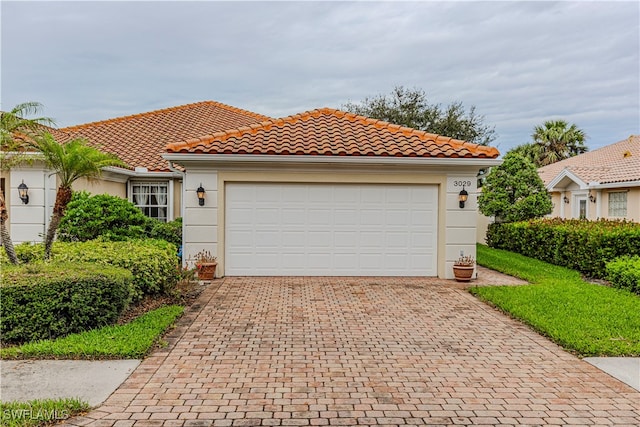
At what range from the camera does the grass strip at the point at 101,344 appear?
5.24 metres

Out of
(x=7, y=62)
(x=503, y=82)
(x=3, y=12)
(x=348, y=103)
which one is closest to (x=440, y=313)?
(x=3, y=12)

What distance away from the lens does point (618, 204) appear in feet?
62.2

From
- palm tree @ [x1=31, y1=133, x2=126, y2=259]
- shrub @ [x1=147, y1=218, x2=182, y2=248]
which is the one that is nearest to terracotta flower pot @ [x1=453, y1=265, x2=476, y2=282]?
shrub @ [x1=147, y1=218, x2=182, y2=248]

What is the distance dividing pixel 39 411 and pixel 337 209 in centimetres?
815

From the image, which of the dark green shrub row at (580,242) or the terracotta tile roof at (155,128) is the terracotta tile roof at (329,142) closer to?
the dark green shrub row at (580,242)

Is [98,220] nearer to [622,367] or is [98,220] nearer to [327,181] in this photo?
[327,181]

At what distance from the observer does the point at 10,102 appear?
765 centimetres

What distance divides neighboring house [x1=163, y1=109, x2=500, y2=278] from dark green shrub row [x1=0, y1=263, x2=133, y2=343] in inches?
180

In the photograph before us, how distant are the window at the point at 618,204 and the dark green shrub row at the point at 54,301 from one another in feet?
65.1

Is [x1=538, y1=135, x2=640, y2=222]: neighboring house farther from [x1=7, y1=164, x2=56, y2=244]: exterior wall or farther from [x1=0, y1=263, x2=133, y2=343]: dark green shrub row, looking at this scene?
[x1=7, y1=164, x2=56, y2=244]: exterior wall

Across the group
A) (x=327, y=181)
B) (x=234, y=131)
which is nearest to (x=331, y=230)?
(x=327, y=181)

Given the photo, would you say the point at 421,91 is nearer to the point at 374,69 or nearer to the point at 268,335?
the point at 374,69

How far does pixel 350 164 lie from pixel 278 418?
7646 millimetres

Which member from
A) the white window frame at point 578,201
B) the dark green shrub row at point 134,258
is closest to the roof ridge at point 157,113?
the dark green shrub row at point 134,258
